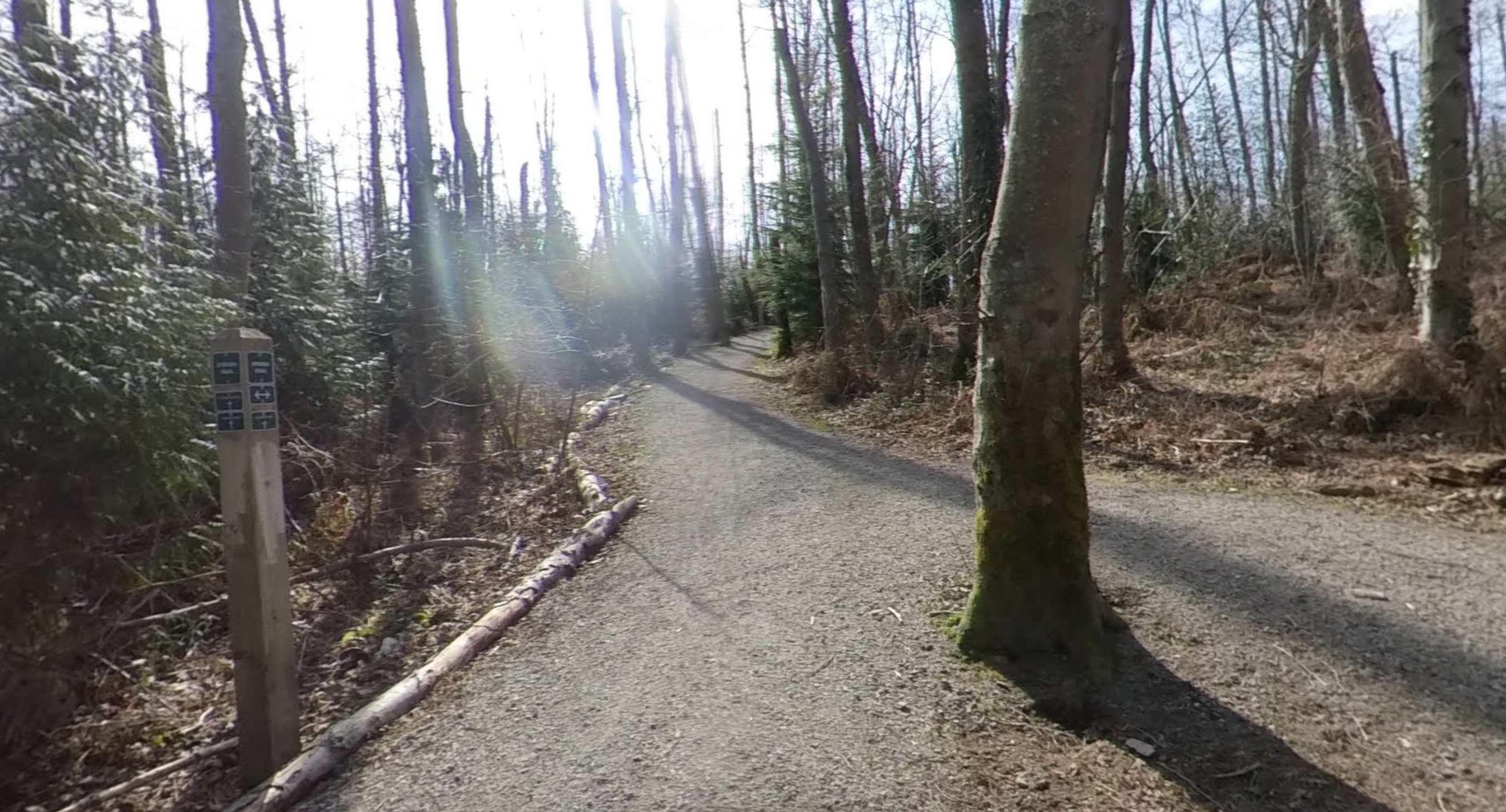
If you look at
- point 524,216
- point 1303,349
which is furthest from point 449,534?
point 524,216

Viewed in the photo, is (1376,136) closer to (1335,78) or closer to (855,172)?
(1335,78)

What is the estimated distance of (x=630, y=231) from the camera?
24609 mm

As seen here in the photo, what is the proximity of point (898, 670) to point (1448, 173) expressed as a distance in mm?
7916

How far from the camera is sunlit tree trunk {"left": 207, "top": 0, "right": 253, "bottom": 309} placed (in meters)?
8.55

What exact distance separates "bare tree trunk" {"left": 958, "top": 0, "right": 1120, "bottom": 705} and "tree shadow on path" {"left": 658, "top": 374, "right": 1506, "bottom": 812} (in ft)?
0.98

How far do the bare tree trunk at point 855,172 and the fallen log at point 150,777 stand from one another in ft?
36.3

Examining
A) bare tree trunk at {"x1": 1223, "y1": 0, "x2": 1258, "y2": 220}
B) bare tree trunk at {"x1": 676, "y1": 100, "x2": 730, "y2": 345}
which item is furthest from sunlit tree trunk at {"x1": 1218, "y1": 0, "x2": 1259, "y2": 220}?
bare tree trunk at {"x1": 676, "y1": 100, "x2": 730, "y2": 345}

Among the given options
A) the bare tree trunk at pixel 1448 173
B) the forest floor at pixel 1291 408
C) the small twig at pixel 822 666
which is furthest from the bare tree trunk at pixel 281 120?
the bare tree trunk at pixel 1448 173

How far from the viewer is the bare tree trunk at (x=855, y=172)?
563 inches

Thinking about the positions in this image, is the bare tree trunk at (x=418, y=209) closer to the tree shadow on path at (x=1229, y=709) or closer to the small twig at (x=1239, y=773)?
Result: the tree shadow on path at (x=1229, y=709)

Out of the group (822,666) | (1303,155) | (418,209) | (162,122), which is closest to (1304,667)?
(822,666)

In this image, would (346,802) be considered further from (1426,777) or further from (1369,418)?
(1369,418)

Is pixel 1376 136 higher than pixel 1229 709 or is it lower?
higher

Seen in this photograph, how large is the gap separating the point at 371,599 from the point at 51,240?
3.29 metres
